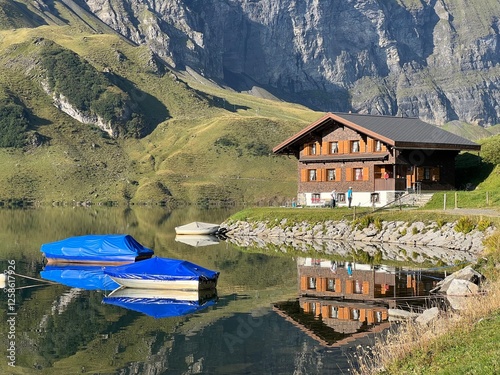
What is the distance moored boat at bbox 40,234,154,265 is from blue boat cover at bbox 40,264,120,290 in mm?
923

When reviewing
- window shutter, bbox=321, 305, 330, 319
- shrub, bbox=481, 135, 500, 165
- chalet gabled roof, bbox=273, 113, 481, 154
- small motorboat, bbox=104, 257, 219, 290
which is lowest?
window shutter, bbox=321, 305, 330, 319

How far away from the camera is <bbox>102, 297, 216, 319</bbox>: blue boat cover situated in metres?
39.9

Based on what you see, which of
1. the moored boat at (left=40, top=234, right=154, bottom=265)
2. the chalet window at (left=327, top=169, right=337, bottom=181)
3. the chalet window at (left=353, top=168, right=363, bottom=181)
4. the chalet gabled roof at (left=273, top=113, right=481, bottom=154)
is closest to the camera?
the moored boat at (left=40, top=234, right=154, bottom=265)

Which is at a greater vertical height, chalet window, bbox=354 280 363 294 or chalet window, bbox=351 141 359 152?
chalet window, bbox=351 141 359 152

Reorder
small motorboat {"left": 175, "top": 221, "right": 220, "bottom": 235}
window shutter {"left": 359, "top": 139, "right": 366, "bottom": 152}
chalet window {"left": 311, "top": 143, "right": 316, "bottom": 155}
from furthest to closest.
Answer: chalet window {"left": 311, "top": 143, "right": 316, "bottom": 155} → small motorboat {"left": 175, "top": 221, "right": 220, "bottom": 235} → window shutter {"left": 359, "top": 139, "right": 366, "bottom": 152}

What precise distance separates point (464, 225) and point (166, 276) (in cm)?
2953

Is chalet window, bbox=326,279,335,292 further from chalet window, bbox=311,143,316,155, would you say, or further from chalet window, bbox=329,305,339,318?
chalet window, bbox=311,143,316,155

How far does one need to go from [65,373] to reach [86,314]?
1122 cm

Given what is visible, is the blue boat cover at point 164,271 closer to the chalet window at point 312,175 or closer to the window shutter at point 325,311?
the window shutter at point 325,311

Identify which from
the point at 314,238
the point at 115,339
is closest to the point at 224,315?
the point at 115,339

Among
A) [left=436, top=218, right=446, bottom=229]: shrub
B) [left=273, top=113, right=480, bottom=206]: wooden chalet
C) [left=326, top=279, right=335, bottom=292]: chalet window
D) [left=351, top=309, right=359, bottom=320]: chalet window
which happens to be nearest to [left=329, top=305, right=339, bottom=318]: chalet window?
[left=351, top=309, right=359, bottom=320]: chalet window

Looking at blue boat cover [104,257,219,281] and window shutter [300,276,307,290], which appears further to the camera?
window shutter [300,276,307,290]

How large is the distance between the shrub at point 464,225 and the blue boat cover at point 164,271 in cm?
2615

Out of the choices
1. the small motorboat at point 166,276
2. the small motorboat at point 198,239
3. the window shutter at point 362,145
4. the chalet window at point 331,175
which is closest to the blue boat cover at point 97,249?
the small motorboat at point 166,276
